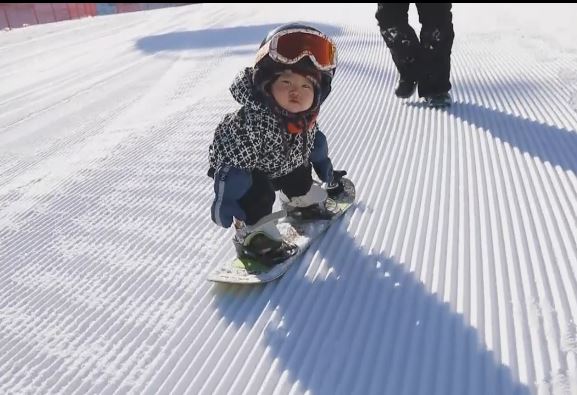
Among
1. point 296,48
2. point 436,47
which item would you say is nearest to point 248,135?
point 296,48

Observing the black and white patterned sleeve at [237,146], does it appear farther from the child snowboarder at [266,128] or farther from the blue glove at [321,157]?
the blue glove at [321,157]

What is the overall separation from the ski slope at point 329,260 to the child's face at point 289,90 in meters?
0.33

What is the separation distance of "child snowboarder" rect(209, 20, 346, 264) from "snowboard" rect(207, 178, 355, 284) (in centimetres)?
2

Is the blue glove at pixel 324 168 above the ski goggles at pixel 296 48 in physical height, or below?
below

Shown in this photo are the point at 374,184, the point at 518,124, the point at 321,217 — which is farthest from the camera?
the point at 518,124

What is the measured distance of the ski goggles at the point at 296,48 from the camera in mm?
1027

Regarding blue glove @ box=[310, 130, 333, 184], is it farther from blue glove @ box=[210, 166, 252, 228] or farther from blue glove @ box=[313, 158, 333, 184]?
blue glove @ box=[210, 166, 252, 228]

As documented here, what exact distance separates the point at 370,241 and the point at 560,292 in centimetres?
40

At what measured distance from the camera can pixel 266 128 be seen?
108 centimetres

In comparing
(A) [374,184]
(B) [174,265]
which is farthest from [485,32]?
(B) [174,265]

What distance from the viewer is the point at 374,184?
1.51 m

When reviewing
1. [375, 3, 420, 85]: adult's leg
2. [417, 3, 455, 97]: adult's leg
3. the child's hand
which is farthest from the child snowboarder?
[375, 3, 420, 85]: adult's leg

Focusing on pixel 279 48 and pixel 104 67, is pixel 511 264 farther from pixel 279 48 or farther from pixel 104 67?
pixel 104 67

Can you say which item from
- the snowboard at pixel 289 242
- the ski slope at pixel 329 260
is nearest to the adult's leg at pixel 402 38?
the ski slope at pixel 329 260
